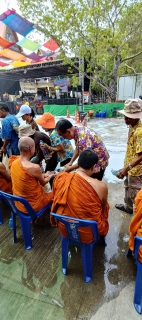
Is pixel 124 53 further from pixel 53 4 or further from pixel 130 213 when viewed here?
pixel 130 213

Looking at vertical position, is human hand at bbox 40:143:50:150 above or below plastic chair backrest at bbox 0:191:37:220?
above

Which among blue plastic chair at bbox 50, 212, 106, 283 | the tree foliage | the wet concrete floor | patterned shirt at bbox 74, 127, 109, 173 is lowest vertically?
the wet concrete floor

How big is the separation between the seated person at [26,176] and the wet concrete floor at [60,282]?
0.53 metres

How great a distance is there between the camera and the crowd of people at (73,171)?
157cm

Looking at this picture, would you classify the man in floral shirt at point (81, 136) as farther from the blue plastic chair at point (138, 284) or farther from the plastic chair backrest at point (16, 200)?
the blue plastic chair at point (138, 284)

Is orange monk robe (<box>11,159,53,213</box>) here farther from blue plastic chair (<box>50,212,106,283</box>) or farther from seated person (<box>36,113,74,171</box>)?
seated person (<box>36,113,74,171</box>)

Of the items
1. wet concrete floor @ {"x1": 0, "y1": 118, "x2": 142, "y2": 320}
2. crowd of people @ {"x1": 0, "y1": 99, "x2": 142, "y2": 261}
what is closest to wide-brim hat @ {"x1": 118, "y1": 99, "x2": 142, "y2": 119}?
crowd of people @ {"x1": 0, "y1": 99, "x2": 142, "y2": 261}

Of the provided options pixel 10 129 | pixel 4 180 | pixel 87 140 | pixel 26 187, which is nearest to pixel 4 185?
pixel 4 180

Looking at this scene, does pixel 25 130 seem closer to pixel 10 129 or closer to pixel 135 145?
pixel 10 129

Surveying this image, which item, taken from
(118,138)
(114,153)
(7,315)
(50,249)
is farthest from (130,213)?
(118,138)

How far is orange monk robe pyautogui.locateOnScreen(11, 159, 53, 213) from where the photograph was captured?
6.38 ft

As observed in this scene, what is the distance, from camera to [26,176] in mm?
1937

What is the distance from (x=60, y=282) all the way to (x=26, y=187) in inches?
39.2

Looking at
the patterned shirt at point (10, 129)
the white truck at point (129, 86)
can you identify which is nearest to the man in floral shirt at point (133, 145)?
the patterned shirt at point (10, 129)
